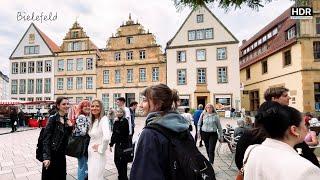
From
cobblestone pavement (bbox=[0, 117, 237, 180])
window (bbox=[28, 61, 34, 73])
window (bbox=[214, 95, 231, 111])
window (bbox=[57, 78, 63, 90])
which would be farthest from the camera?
window (bbox=[28, 61, 34, 73])

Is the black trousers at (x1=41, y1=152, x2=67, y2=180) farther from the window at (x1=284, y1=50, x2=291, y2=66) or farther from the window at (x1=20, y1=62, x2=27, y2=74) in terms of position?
the window at (x1=20, y1=62, x2=27, y2=74)

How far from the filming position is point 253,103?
3722cm

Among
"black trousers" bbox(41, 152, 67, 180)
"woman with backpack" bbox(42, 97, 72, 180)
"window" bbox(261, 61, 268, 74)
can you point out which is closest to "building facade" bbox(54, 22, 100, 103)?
"window" bbox(261, 61, 268, 74)

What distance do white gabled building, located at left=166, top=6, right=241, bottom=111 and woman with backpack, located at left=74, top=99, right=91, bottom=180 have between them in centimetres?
2953

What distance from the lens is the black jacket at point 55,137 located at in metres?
4.23

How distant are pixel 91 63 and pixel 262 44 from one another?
2159 cm

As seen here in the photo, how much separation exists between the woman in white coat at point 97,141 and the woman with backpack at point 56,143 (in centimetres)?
45

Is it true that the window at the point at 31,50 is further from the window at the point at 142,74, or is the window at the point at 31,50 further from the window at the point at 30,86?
the window at the point at 142,74

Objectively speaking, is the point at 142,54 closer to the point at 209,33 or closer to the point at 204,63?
the point at 204,63

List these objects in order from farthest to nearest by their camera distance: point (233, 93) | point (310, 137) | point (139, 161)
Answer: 1. point (233, 93)
2. point (310, 137)
3. point (139, 161)

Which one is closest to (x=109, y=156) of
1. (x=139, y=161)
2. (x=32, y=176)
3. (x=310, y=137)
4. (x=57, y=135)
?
(x=32, y=176)

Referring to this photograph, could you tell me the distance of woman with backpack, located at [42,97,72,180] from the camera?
425 centimetres

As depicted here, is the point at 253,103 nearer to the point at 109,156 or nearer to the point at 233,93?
the point at 233,93

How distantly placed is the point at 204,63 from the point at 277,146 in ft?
111
